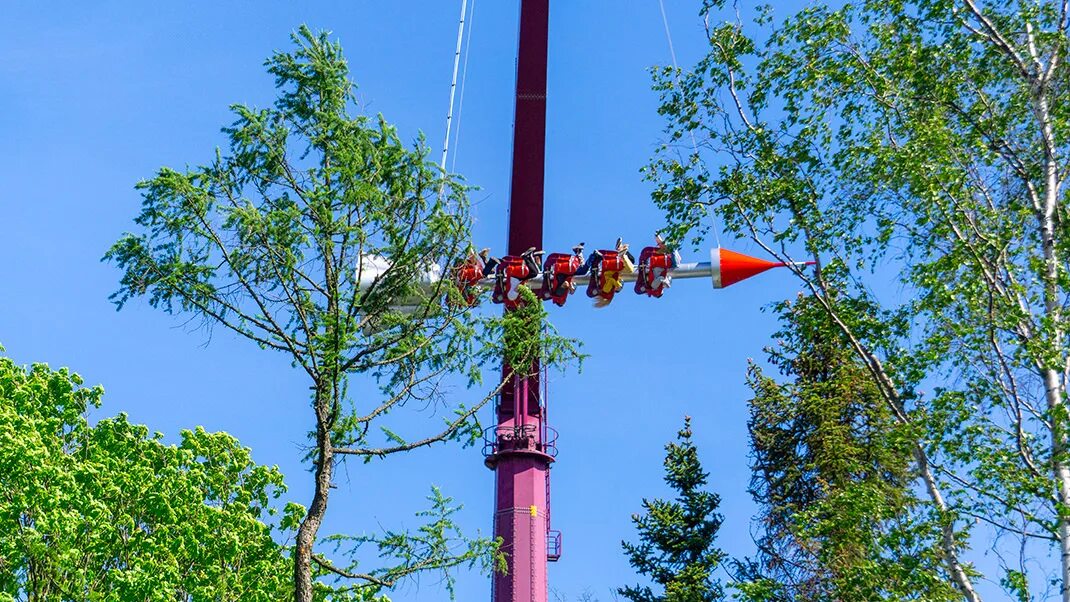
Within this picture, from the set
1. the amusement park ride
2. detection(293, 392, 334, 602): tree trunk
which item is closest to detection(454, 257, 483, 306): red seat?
detection(293, 392, 334, 602): tree trunk

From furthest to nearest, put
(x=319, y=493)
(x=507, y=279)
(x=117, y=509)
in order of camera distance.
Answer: (x=507, y=279) < (x=117, y=509) < (x=319, y=493)

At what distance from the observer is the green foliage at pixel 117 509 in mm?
25688

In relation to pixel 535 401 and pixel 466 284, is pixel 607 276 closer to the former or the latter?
pixel 535 401

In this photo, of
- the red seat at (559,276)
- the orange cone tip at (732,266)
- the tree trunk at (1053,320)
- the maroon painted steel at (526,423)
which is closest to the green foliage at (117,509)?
the maroon painted steel at (526,423)

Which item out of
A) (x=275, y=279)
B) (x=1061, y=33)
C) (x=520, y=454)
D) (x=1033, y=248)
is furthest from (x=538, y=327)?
(x=520, y=454)

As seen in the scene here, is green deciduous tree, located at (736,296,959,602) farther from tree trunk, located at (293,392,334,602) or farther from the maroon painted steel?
tree trunk, located at (293,392,334,602)

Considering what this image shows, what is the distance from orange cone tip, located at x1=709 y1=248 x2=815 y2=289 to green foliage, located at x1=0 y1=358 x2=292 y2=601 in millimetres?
12352

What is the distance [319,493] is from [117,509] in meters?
13.4

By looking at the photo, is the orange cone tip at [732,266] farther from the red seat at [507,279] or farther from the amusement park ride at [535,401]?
the red seat at [507,279]

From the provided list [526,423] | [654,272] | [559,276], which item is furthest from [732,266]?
[526,423]

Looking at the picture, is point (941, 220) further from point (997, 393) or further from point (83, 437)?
point (83, 437)

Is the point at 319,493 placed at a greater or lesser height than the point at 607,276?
lesser

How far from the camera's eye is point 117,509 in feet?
92.2

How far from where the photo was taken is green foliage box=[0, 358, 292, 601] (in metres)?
25.7
